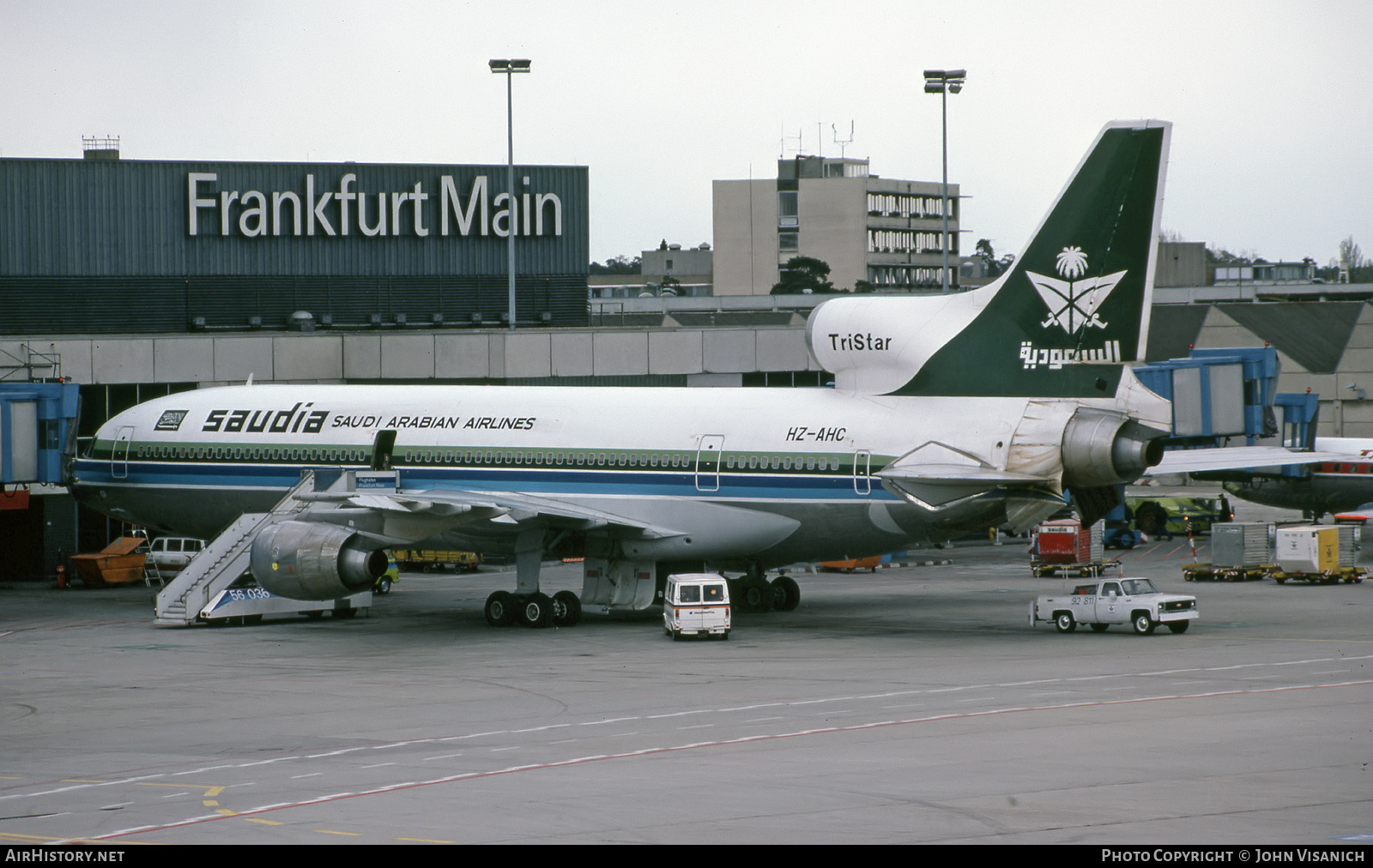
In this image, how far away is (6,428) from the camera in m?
44.5

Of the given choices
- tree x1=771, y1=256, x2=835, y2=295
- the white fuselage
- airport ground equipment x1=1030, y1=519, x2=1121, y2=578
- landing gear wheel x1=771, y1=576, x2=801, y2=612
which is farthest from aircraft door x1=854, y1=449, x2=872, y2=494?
tree x1=771, y1=256, x2=835, y2=295

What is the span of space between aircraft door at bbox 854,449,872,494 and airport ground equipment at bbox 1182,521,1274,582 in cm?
1872

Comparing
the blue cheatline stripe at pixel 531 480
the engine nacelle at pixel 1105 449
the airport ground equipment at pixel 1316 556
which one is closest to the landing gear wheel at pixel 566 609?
the blue cheatline stripe at pixel 531 480

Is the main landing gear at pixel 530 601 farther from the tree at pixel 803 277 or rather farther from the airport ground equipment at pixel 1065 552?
the tree at pixel 803 277

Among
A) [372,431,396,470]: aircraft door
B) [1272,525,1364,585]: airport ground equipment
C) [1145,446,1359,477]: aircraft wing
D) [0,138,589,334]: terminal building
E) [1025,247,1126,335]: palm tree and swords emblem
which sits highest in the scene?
[0,138,589,334]: terminal building

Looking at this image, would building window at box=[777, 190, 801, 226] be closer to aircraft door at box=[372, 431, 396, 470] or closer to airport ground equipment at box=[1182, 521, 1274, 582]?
airport ground equipment at box=[1182, 521, 1274, 582]

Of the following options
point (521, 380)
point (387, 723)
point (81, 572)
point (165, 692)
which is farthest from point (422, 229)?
point (387, 723)

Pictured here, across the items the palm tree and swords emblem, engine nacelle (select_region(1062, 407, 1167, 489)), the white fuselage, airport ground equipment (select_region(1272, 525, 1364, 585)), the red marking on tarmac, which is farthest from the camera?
airport ground equipment (select_region(1272, 525, 1364, 585))

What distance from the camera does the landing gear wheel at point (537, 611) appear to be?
4028 cm

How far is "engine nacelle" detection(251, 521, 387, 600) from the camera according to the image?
38156 mm

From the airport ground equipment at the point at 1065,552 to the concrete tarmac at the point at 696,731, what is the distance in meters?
9.41

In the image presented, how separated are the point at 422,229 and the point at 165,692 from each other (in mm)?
36879

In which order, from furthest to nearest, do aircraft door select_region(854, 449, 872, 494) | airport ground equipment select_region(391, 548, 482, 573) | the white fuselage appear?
airport ground equipment select_region(391, 548, 482, 573), the white fuselage, aircraft door select_region(854, 449, 872, 494)

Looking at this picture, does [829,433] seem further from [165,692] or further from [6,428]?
[6,428]
